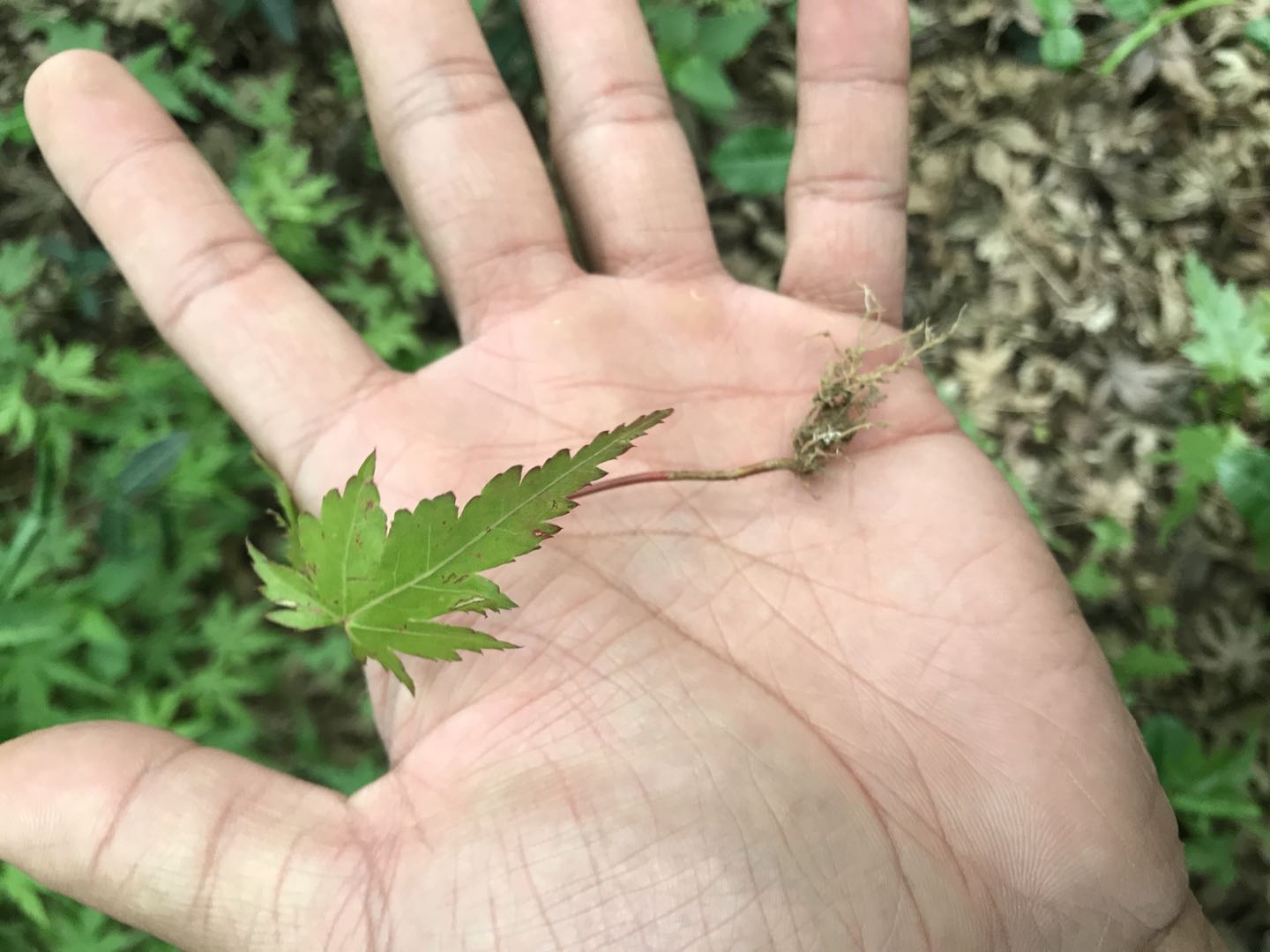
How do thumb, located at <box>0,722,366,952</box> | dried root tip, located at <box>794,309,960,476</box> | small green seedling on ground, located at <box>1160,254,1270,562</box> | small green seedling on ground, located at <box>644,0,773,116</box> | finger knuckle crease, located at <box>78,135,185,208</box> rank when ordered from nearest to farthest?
thumb, located at <box>0,722,366,952</box>
dried root tip, located at <box>794,309,960,476</box>
finger knuckle crease, located at <box>78,135,185,208</box>
small green seedling on ground, located at <box>644,0,773,116</box>
small green seedling on ground, located at <box>1160,254,1270,562</box>

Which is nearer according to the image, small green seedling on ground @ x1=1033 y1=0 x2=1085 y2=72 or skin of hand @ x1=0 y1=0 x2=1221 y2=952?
skin of hand @ x1=0 y1=0 x2=1221 y2=952

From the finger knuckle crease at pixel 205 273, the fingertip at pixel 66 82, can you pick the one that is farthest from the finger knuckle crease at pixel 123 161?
the finger knuckle crease at pixel 205 273

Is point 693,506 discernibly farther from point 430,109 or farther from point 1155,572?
point 1155,572

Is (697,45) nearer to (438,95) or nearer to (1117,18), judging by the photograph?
(438,95)

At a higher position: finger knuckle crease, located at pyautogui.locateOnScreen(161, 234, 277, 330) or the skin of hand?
finger knuckle crease, located at pyautogui.locateOnScreen(161, 234, 277, 330)

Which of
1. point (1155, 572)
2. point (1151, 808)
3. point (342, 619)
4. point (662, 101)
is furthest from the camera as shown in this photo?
point (1155, 572)

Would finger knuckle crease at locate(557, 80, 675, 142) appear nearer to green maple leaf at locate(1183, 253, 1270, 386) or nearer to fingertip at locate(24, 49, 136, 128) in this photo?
fingertip at locate(24, 49, 136, 128)

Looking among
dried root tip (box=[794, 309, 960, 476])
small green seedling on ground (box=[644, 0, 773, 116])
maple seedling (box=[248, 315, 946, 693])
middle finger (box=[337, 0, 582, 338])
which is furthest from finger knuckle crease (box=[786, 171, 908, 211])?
maple seedling (box=[248, 315, 946, 693])

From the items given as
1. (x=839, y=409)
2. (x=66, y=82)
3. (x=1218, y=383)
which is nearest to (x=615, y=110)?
(x=839, y=409)

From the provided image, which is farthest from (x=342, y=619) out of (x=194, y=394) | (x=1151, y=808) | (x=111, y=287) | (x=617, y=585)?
(x=111, y=287)
